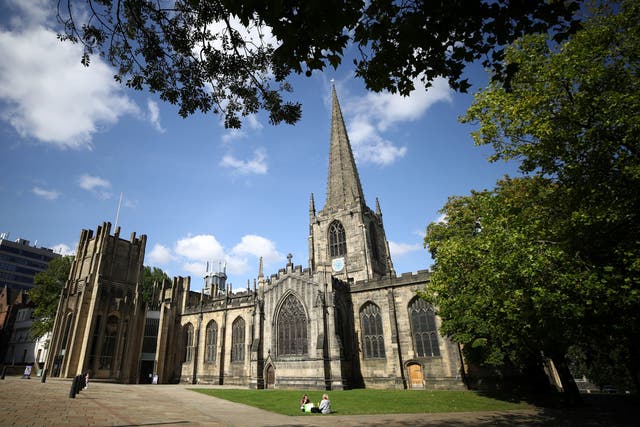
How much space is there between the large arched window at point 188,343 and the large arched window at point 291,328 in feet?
47.7

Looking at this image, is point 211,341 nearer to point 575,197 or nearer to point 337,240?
point 337,240

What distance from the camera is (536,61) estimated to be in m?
12.0

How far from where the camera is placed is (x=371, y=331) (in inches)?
1115

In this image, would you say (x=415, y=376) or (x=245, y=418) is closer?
(x=245, y=418)

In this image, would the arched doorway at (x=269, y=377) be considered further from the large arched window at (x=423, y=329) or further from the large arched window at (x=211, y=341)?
the large arched window at (x=423, y=329)

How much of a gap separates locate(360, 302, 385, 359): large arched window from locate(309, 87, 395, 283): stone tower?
7169mm

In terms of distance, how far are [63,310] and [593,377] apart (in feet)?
212

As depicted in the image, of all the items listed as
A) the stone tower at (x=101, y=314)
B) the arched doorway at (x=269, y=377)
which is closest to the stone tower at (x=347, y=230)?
the arched doorway at (x=269, y=377)

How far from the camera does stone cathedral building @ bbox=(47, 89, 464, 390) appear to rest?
2620 centimetres

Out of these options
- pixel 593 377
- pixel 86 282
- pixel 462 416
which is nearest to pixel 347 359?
pixel 462 416

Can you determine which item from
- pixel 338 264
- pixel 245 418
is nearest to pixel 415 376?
pixel 338 264

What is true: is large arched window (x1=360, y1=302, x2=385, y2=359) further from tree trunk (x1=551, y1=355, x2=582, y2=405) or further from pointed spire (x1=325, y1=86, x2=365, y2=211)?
pointed spire (x1=325, y1=86, x2=365, y2=211)

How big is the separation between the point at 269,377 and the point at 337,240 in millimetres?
17898

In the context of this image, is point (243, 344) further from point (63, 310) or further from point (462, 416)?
point (462, 416)
